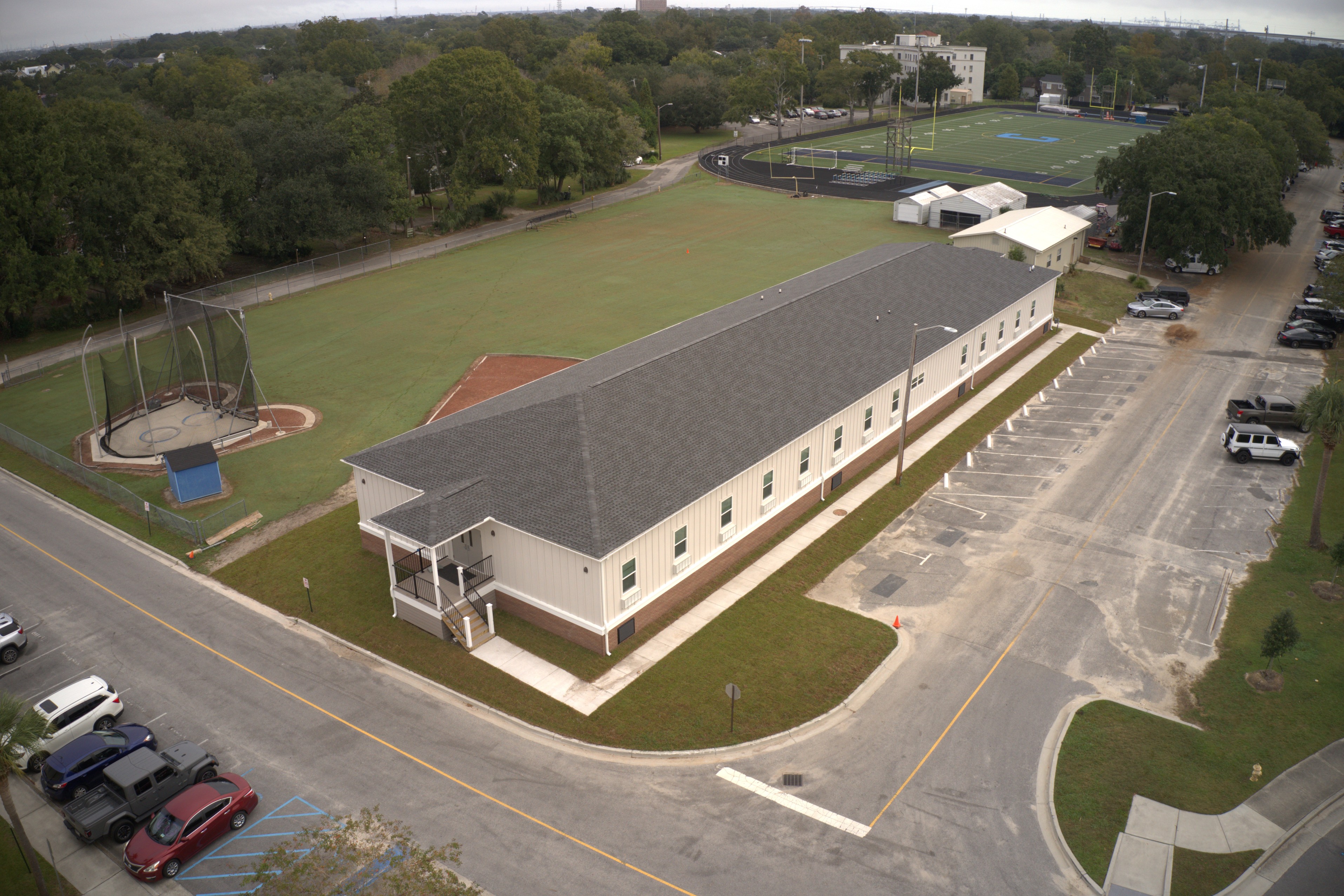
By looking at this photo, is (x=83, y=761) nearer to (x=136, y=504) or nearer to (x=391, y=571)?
(x=391, y=571)

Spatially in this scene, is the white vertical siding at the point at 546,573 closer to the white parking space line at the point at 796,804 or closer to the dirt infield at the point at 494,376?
the white parking space line at the point at 796,804

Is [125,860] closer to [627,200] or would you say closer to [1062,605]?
[1062,605]

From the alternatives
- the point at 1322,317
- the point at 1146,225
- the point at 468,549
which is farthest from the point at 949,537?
the point at 1146,225

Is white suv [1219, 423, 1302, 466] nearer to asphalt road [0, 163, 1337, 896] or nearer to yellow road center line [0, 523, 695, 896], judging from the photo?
asphalt road [0, 163, 1337, 896]

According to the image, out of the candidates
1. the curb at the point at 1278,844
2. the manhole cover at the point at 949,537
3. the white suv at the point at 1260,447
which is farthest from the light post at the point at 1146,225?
the curb at the point at 1278,844

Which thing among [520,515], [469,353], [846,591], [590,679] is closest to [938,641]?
[846,591]
